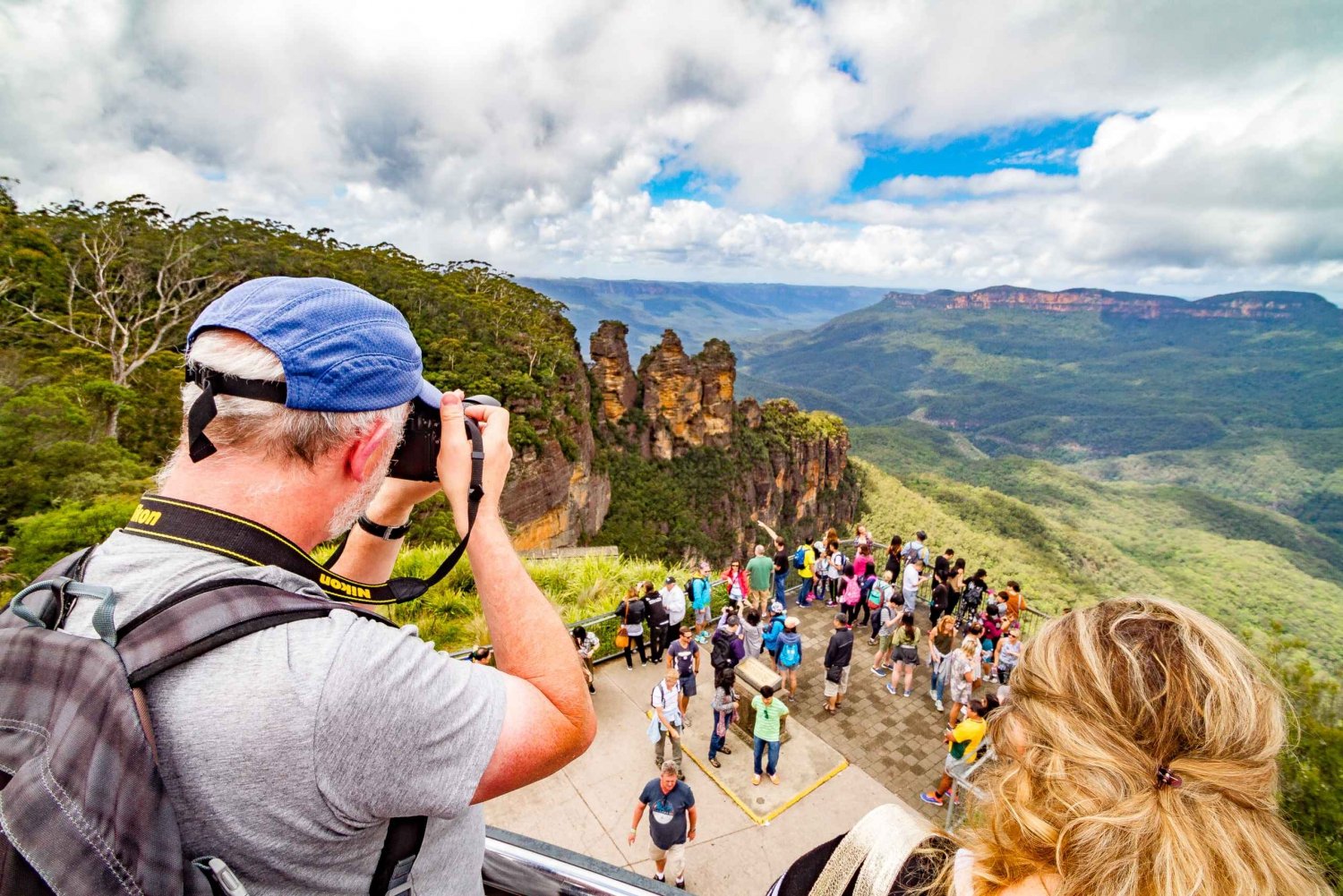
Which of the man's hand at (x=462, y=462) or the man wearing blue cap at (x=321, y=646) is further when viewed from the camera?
the man's hand at (x=462, y=462)

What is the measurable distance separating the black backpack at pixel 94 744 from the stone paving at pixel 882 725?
8.04 meters

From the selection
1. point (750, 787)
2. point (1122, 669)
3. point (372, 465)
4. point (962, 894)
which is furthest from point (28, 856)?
point (750, 787)

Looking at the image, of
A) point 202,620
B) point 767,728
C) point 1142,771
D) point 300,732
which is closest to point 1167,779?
point 1142,771

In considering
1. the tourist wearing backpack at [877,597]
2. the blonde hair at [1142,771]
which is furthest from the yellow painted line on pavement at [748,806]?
the blonde hair at [1142,771]

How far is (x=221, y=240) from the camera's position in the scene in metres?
31.4

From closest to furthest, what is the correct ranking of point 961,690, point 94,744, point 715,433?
point 94,744 → point 961,690 → point 715,433

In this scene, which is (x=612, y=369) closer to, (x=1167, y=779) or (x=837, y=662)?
(x=837, y=662)

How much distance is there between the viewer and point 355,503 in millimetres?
1411

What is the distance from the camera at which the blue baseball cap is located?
1.24m

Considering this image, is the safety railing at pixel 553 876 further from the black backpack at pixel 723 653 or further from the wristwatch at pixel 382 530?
the black backpack at pixel 723 653

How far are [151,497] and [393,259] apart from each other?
151 ft

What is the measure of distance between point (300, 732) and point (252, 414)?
674mm

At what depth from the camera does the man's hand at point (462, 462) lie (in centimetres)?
152

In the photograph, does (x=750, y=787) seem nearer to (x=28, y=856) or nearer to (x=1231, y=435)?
(x=28, y=856)
